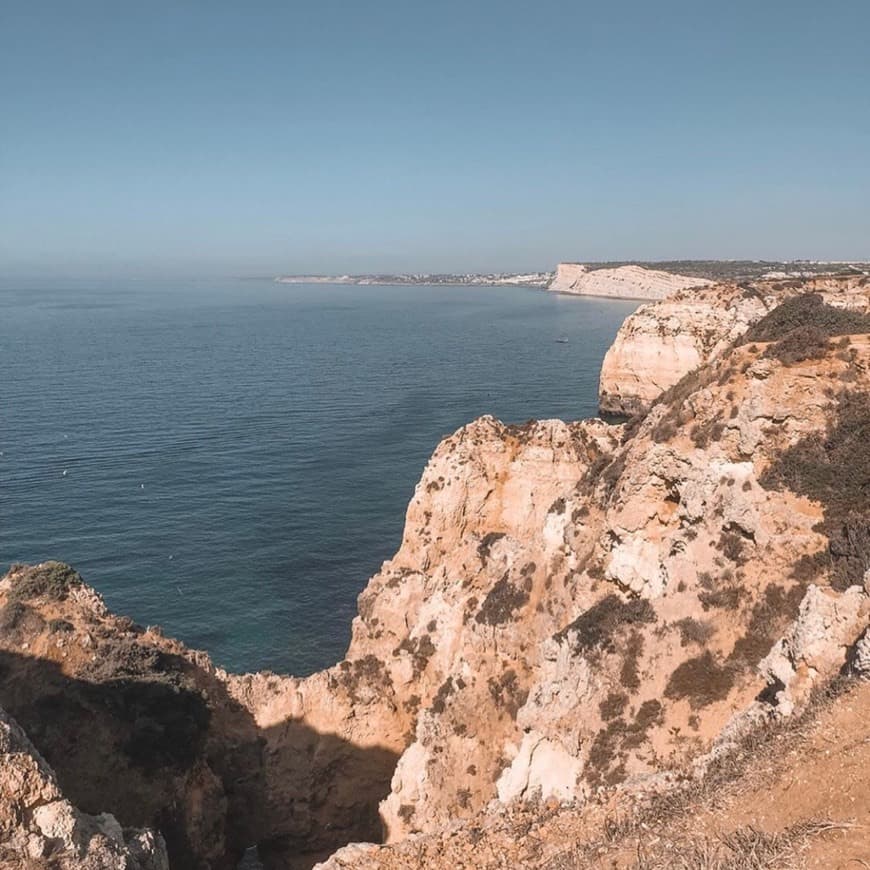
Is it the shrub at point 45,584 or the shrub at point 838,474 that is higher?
the shrub at point 838,474

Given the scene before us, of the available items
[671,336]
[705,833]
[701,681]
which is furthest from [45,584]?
[671,336]

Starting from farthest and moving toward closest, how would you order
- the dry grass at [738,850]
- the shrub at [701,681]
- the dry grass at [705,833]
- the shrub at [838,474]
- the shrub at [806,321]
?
the shrub at [806,321], the shrub at [838,474], the shrub at [701,681], the dry grass at [705,833], the dry grass at [738,850]

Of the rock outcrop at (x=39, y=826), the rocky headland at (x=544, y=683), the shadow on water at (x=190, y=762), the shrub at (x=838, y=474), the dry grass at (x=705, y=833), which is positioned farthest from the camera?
the shadow on water at (x=190, y=762)

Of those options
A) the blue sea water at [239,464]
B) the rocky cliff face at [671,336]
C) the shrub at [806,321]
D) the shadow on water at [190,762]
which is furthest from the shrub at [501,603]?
the rocky cliff face at [671,336]

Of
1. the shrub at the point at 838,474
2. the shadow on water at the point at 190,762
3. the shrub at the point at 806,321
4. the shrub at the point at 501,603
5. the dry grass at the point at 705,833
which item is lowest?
the shadow on water at the point at 190,762

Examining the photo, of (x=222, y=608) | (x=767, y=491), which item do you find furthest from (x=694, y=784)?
(x=222, y=608)

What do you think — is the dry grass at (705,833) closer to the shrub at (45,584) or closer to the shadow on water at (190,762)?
the shadow on water at (190,762)

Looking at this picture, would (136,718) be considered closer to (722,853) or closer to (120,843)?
(120,843)
